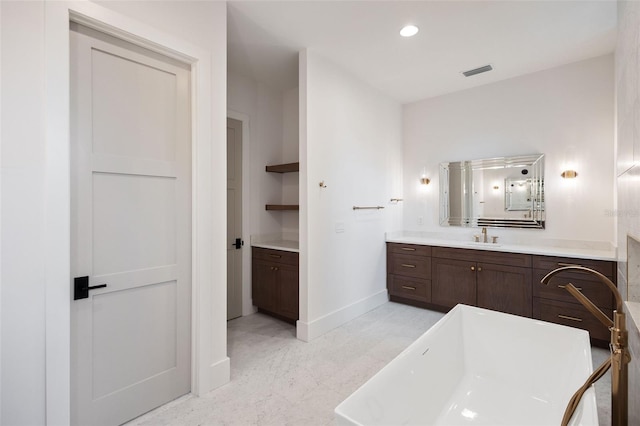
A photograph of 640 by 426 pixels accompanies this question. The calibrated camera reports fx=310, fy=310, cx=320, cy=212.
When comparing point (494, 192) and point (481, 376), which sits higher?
point (494, 192)

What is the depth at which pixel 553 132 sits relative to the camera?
11.4 ft

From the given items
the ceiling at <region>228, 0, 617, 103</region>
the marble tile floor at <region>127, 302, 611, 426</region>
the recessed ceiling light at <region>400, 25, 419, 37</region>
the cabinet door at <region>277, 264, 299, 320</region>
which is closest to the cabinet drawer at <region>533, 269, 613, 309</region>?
the marble tile floor at <region>127, 302, 611, 426</region>

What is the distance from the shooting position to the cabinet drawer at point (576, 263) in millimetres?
2734

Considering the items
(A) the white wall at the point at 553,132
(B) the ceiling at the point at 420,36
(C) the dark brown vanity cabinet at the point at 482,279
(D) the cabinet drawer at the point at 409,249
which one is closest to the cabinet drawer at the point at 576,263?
(C) the dark brown vanity cabinet at the point at 482,279

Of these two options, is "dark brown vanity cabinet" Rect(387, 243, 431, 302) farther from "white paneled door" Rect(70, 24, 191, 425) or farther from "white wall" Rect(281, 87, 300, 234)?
"white paneled door" Rect(70, 24, 191, 425)

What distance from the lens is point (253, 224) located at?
385 cm

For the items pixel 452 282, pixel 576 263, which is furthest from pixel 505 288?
pixel 576 263

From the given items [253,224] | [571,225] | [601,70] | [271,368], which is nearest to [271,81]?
[253,224]

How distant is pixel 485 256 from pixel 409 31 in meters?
2.42

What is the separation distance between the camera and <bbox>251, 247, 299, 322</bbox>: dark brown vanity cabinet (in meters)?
3.28

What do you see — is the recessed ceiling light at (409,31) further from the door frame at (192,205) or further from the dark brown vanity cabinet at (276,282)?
the dark brown vanity cabinet at (276,282)

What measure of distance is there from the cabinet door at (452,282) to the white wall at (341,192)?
2.27 feet

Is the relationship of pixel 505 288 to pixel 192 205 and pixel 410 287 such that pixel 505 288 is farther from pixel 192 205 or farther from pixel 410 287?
pixel 192 205

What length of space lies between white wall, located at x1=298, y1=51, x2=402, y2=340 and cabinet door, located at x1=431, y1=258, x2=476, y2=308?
0.69 m
